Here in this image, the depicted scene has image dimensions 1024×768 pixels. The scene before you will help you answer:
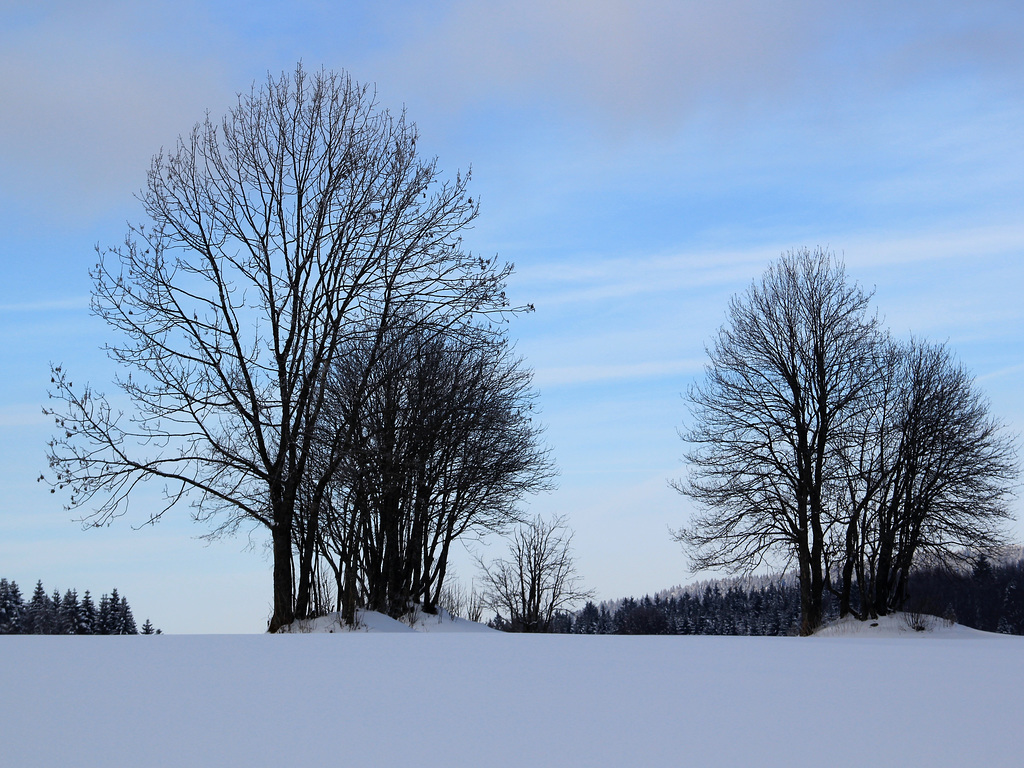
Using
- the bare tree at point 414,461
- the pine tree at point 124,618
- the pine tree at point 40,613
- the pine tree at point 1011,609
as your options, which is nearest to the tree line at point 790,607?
the pine tree at point 1011,609

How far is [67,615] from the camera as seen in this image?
66500 millimetres

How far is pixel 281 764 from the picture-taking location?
2855 mm

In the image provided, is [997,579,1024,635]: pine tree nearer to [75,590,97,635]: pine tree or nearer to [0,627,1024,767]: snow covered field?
[0,627,1024,767]: snow covered field

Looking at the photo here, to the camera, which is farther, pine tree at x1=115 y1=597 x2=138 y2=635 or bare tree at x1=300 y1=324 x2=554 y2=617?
pine tree at x1=115 y1=597 x2=138 y2=635

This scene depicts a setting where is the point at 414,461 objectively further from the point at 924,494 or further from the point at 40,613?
the point at 40,613

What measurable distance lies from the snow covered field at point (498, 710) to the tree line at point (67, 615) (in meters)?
65.2

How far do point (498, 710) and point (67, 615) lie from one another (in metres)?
73.8

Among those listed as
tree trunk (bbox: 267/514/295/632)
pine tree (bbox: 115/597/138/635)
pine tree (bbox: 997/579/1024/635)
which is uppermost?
tree trunk (bbox: 267/514/295/632)

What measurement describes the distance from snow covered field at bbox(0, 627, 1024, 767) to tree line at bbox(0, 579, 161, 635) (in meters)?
65.2

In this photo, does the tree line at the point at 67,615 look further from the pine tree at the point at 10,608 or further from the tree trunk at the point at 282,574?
the tree trunk at the point at 282,574

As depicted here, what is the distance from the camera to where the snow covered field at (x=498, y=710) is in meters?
3.02

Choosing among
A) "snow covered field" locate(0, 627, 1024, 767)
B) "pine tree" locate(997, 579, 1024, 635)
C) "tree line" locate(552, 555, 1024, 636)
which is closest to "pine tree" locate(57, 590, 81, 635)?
"tree line" locate(552, 555, 1024, 636)

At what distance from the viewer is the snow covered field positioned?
3020 millimetres

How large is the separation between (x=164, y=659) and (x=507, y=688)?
2.73 meters
